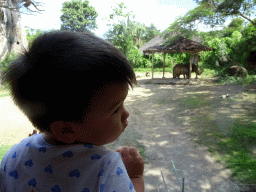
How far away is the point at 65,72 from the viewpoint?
1.08 ft

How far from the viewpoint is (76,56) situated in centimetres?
33

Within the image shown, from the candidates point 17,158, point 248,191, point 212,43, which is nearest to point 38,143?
point 17,158

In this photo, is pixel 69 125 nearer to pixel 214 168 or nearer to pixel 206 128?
pixel 214 168

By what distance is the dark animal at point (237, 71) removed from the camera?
5.54 meters

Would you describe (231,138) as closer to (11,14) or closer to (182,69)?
(11,14)

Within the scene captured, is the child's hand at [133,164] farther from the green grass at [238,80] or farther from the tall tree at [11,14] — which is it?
the green grass at [238,80]

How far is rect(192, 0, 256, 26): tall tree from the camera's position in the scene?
3.68m

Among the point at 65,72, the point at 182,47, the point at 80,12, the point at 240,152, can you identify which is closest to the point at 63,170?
the point at 65,72

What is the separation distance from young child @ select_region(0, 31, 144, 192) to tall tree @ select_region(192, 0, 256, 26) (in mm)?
3884

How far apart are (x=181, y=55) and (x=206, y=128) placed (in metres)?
7.35

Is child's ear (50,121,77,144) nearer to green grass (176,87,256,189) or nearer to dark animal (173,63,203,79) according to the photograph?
green grass (176,87,256,189)

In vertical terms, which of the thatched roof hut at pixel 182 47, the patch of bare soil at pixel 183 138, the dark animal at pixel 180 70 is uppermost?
the thatched roof hut at pixel 182 47

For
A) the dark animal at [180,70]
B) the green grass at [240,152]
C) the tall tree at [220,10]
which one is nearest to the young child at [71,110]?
the green grass at [240,152]

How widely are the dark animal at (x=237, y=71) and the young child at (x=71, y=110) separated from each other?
592 cm
